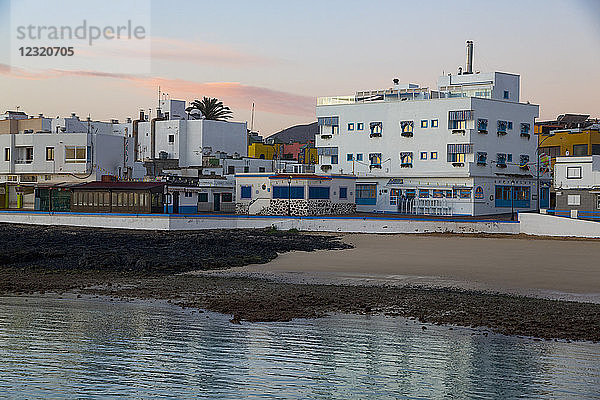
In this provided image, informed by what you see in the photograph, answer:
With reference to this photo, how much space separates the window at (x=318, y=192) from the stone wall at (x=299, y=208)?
1.20 ft

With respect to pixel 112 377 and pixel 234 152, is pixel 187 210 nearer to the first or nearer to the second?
pixel 234 152

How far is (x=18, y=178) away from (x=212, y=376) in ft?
233

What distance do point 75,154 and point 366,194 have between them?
97.5ft

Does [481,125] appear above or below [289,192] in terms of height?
above

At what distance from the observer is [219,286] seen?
28172 mm

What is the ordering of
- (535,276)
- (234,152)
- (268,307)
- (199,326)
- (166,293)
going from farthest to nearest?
(234,152)
(535,276)
(166,293)
(268,307)
(199,326)

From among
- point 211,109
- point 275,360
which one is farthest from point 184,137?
point 275,360

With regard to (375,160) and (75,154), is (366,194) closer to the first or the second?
(375,160)

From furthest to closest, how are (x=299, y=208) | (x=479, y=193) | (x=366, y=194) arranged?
(x=366, y=194) < (x=479, y=193) < (x=299, y=208)

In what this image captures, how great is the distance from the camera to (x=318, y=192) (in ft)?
228

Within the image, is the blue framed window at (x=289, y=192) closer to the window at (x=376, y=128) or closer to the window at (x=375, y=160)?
the window at (x=375, y=160)

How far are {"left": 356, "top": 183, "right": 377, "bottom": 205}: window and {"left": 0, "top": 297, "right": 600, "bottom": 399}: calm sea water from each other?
5548cm

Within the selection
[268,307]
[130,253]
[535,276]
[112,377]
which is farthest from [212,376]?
[130,253]

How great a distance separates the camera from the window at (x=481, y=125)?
73250mm
